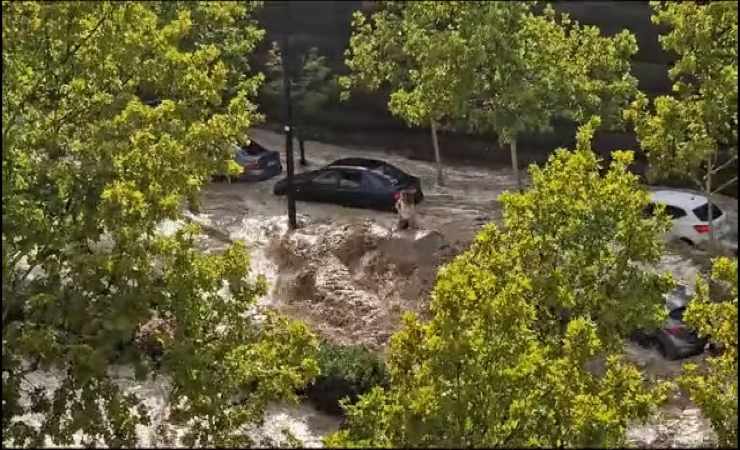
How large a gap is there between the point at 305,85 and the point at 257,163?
4.16m

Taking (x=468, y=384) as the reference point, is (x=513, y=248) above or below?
above

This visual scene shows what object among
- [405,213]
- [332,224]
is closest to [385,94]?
[332,224]

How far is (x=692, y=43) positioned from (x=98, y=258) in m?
11.4

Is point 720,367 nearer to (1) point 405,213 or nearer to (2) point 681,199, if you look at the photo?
(2) point 681,199

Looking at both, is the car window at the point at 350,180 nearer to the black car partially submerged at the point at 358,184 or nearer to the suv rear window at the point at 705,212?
the black car partially submerged at the point at 358,184

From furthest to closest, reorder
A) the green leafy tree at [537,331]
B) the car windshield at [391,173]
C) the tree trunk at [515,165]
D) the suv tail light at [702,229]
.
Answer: the car windshield at [391,173], the tree trunk at [515,165], the suv tail light at [702,229], the green leafy tree at [537,331]

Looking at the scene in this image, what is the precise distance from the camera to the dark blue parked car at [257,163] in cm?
2917

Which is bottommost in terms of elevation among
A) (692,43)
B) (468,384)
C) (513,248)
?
(468,384)

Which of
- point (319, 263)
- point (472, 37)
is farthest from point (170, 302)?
point (472, 37)

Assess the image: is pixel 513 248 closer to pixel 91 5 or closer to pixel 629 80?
pixel 91 5

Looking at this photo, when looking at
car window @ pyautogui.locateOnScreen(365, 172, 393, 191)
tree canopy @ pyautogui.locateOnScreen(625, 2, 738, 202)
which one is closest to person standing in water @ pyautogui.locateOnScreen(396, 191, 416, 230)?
car window @ pyautogui.locateOnScreen(365, 172, 393, 191)

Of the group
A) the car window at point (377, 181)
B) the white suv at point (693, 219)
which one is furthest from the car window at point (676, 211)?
the car window at point (377, 181)

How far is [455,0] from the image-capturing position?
25.1 m

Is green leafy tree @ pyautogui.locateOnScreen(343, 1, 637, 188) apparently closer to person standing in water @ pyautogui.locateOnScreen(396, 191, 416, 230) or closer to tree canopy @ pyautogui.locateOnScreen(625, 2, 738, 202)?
person standing in water @ pyautogui.locateOnScreen(396, 191, 416, 230)
